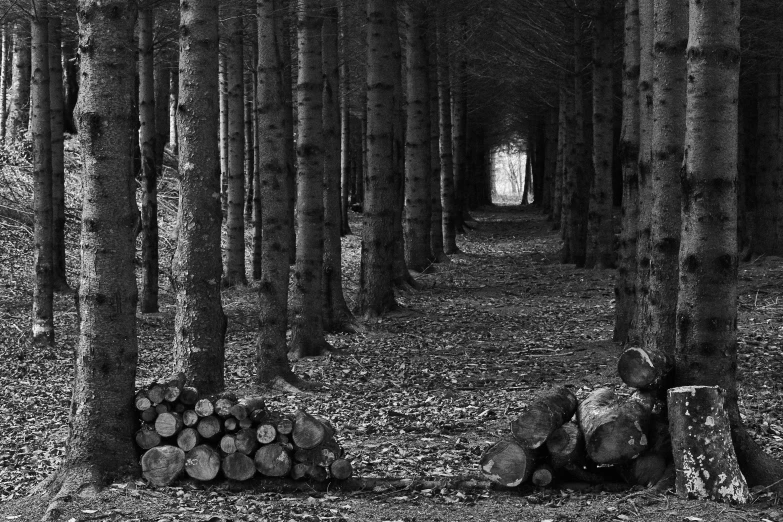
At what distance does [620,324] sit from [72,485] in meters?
6.64

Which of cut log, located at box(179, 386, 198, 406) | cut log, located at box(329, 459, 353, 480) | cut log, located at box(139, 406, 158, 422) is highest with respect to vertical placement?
cut log, located at box(179, 386, 198, 406)

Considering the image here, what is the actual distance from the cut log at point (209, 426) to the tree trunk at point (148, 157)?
26.5 feet

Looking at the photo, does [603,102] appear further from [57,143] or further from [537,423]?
[537,423]

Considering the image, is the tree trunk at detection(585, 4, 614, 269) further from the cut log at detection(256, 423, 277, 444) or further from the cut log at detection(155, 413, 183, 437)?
the cut log at detection(155, 413, 183, 437)

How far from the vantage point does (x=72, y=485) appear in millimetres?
5410

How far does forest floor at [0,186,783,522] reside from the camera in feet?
16.5

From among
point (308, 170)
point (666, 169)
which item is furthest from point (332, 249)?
point (666, 169)

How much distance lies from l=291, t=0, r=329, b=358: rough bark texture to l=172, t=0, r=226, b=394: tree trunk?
9.49 feet

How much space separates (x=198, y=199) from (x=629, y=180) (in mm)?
4729

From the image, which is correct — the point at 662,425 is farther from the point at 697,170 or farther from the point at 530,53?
the point at 530,53

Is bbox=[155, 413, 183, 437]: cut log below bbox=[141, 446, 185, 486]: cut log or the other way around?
the other way around

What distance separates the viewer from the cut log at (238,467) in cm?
547

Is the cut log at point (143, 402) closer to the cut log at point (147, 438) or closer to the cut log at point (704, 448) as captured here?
the cut log at point (147, 438)

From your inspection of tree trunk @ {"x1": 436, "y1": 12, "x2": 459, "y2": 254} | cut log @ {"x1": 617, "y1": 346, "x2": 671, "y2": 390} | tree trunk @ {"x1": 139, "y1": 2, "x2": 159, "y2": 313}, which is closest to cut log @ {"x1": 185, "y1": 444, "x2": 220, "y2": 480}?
cut log @ {"x1": 617, "y1": 346, "x2": 671, "y2": 390}
